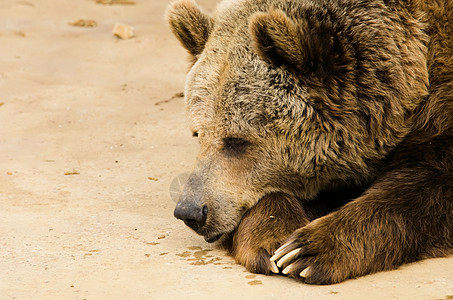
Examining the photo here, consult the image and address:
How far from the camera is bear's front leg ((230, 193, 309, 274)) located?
13.2 feet

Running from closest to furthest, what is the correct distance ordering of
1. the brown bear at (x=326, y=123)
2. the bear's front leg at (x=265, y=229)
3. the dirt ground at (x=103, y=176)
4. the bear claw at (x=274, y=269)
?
1. the dirt ground at (x=103, y=176)
2. the bear claw at (x=274, y=269)
3. the bear's front leg at (x=265, y=229)
4. the brown bear at (x=326, y=123)

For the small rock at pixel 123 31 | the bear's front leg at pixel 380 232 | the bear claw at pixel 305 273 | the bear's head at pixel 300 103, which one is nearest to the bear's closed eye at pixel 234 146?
the bear's head at pixel 300 103

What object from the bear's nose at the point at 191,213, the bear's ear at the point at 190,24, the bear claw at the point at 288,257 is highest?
the bear's ear at the point at 190,24

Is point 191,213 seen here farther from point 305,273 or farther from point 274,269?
point 305,273

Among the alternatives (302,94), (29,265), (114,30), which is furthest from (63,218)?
(114,30)

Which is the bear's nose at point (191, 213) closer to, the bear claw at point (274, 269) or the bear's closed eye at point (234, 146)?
the bear's closed eye at point (234, 146)

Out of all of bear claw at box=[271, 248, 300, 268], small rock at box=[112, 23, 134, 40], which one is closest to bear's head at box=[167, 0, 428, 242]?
bear claw at box=[271, 248, 300, 268]

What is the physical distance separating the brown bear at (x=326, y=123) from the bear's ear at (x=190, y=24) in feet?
1.03

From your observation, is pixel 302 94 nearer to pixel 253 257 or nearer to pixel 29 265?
pixel 253 257

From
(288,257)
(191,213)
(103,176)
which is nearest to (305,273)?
(288,257)

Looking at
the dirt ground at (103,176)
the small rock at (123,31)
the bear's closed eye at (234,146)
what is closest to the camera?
the dirt ground at (103,176)

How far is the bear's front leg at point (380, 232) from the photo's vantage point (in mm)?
3834

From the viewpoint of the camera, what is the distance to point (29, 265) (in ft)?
13.3

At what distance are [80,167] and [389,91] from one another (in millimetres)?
2757
